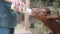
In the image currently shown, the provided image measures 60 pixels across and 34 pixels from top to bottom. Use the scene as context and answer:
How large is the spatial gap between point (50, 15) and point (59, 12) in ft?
0.25

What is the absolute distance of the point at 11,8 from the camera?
916 millimetres

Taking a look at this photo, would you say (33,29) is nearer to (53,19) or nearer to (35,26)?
(35,26)

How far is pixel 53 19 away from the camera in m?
0.91

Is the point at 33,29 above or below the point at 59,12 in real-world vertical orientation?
below

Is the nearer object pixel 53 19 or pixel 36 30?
pixel 53 19

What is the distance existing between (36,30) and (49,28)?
0.41 feet

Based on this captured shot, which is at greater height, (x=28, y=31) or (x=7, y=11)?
(x=7, y=11)

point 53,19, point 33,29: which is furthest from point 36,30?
point 53,19

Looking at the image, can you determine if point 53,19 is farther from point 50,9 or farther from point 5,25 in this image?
point 5,25

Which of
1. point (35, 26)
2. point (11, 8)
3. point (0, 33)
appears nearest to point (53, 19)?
point (35, 26)

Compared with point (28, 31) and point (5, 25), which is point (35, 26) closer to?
point (28, 31)

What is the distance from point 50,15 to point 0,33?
1.22 feet

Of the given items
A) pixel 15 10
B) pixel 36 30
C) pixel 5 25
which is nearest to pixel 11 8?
pixel 15 10

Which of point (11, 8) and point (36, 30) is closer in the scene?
point (11, 8)
